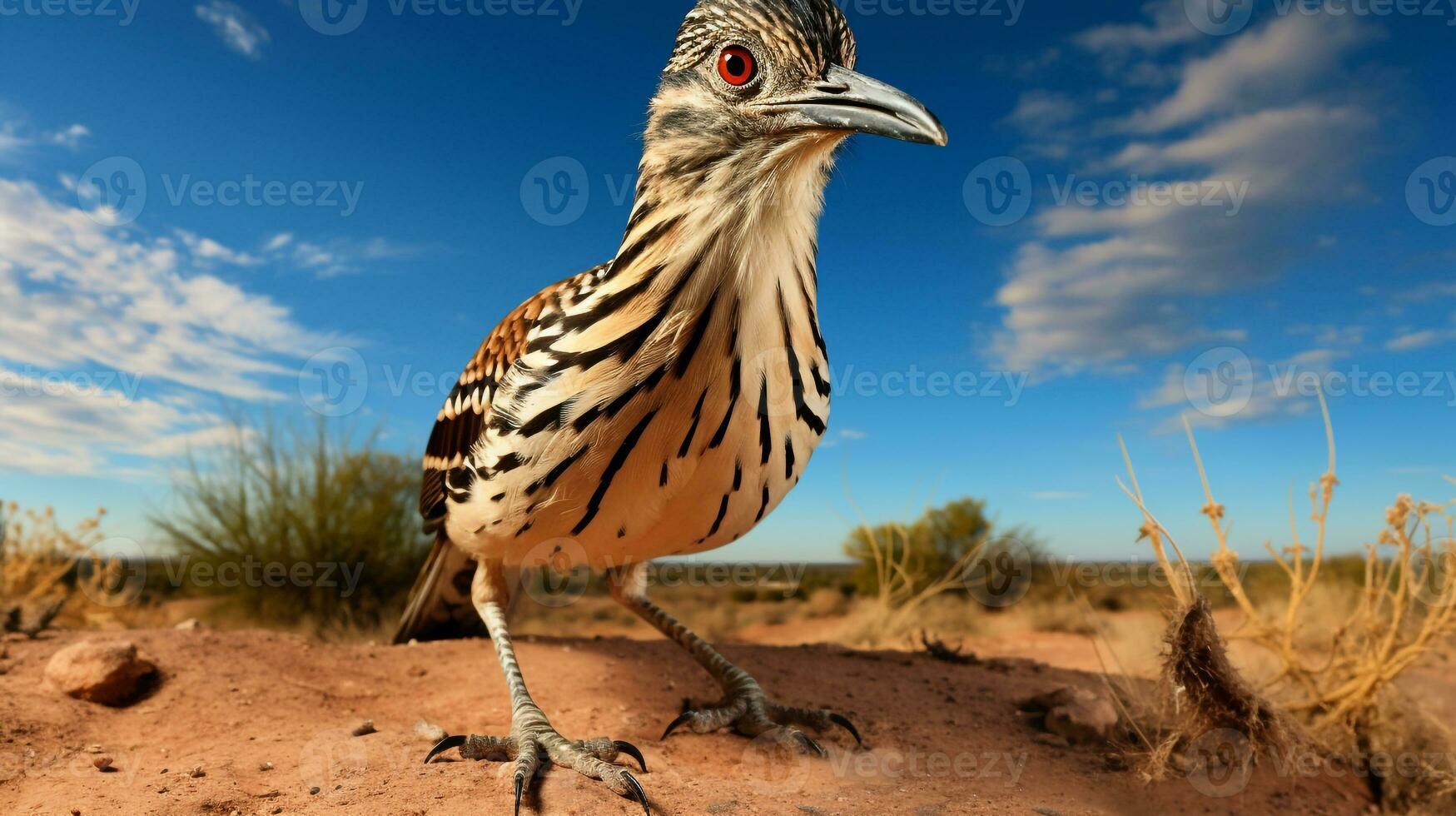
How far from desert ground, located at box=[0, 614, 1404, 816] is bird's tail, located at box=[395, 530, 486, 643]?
0.94ft

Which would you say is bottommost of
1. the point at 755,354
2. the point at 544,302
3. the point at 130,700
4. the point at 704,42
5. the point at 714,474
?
the point at 130,700

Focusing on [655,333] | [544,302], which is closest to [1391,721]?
[655,333]

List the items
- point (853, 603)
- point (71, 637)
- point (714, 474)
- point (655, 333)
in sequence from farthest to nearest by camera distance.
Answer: point (853, 603) < point (71, 637) < point (714, 474) < point (655, 333)

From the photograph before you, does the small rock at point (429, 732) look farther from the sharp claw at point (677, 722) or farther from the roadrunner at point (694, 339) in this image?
the sharp claw at point (677, 722)

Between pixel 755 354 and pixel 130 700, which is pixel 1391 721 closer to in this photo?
pixel 755 354

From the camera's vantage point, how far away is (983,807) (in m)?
3.85

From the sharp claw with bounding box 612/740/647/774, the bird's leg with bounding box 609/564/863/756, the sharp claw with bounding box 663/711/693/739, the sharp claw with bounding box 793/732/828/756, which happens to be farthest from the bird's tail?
the sharp claw with bounding box 793/732/828/756

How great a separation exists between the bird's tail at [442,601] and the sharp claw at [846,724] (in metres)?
2.93

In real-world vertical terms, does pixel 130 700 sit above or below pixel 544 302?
below

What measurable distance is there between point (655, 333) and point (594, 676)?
3.10 metres

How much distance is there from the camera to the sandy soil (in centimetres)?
370

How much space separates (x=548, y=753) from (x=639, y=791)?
742 millimetres

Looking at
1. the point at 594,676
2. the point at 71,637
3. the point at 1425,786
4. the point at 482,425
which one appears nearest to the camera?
the point at 482,425
